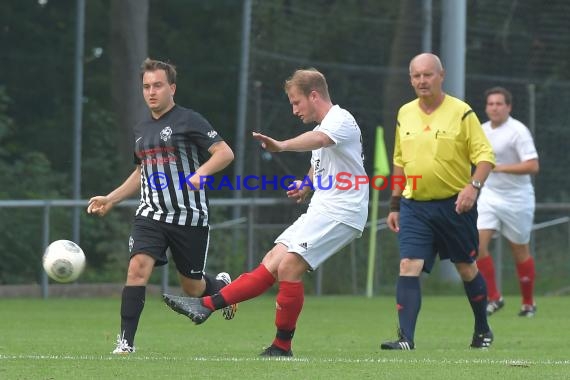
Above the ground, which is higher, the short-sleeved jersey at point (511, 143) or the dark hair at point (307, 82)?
the dark hair at point (307, 82)

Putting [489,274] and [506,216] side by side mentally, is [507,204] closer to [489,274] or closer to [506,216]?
[506,216]

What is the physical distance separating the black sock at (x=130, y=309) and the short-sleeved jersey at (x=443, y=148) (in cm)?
216

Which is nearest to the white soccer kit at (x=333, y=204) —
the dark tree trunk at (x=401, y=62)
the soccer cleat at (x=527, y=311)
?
the soccer cleat at (x=527, y=311)

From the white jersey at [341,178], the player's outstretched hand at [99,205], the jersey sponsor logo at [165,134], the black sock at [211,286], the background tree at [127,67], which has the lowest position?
the black sock at [211,286]

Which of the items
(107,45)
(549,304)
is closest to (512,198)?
(549,304)

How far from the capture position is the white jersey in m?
9.64

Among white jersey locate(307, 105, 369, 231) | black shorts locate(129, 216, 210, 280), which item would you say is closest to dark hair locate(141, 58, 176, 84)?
black shorts locate(129, 216, 210, 280)

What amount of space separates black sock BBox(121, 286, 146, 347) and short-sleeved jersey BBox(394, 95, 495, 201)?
7.10 ft

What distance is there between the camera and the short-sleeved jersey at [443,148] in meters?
10.5

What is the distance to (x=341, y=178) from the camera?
9688 millimetres

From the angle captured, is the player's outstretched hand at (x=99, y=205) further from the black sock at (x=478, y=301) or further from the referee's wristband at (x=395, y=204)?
the black sock at (x=478, y=301)

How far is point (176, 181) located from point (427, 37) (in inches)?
434

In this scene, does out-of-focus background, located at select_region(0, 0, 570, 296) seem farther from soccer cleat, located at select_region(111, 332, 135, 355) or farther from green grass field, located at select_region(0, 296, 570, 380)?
soccer cleat, located at select_region(111, 332, 135, 355)

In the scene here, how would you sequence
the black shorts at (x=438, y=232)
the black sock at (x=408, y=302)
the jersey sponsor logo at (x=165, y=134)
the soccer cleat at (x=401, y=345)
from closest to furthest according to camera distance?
the jersey sponsor logo at (x=165, y=134) < the soccer cleat at (x=401, y=345) < the black sock at (x=408, y=302) < the black shorts at (x=438, y=232)
